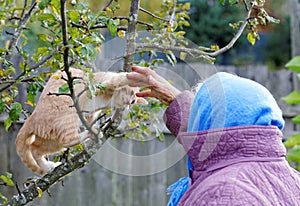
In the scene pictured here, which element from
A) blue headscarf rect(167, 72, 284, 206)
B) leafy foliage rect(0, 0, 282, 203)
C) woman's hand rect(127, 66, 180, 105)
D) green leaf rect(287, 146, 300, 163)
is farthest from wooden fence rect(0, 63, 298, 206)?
blue headscarf rect(167, 72, 284, 206)

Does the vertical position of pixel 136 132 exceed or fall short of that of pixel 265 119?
it falls short

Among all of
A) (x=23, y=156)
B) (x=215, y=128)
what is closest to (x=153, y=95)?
(x=215, y=128)

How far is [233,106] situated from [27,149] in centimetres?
113

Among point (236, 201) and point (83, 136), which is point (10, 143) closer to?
point (83, 136)

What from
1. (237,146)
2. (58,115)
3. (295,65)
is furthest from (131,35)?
(295,65)

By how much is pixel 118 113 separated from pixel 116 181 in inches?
85.5

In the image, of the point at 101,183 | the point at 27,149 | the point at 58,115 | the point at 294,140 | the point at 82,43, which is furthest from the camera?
the point at 101,183

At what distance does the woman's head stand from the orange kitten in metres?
0.40

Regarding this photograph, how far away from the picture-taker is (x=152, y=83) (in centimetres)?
155

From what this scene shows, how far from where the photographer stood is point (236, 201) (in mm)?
1124

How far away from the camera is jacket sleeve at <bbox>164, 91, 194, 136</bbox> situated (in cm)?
156

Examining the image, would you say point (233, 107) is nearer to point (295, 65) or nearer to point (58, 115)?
point (58, 115)

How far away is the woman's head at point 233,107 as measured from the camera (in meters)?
1.24

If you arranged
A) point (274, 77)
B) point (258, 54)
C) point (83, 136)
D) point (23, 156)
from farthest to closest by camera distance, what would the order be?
point (258, 54), point (274, 77), point (23, 156), point (83, 136)
